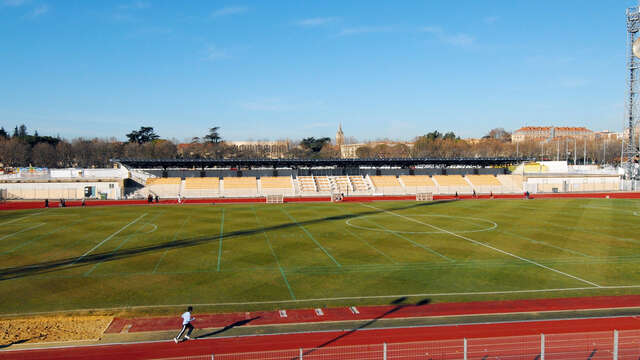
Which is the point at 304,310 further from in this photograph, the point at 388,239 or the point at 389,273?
the point at 388,239

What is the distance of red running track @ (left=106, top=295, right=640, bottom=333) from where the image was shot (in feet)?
53.5

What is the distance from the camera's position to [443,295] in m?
19.6

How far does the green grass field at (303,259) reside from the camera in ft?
64.6

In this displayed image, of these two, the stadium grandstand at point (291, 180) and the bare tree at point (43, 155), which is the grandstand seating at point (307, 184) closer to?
the stadium grandstand at point (291, 180)

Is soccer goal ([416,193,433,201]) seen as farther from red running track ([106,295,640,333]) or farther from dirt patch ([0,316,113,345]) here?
dirt patch ([0,316,113,345])

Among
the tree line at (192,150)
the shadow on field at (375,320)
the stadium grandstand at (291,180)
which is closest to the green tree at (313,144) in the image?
the tree line at (192,150)

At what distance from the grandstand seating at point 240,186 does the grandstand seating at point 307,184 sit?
757 centimetres

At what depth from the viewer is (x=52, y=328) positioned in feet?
51.5

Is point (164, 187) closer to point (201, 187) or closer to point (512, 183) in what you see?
point (201, 187)

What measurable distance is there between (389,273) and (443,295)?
4009mm

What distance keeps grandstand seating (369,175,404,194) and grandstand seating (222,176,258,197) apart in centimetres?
2037

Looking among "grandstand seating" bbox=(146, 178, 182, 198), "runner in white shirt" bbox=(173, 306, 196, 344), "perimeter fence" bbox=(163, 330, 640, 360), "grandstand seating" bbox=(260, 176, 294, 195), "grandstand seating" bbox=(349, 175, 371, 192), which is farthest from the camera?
"grandstand seating" bbox=(349, 175, 371, 192)

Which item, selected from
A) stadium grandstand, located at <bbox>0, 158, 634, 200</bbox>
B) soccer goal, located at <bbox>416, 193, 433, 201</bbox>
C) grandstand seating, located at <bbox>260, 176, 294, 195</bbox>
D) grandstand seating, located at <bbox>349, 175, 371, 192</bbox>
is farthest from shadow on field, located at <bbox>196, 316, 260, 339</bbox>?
grandstand seating, located at <bbox>349, 175, 371, 192</bbox>

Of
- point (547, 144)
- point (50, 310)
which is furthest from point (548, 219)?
point (547, 144)
